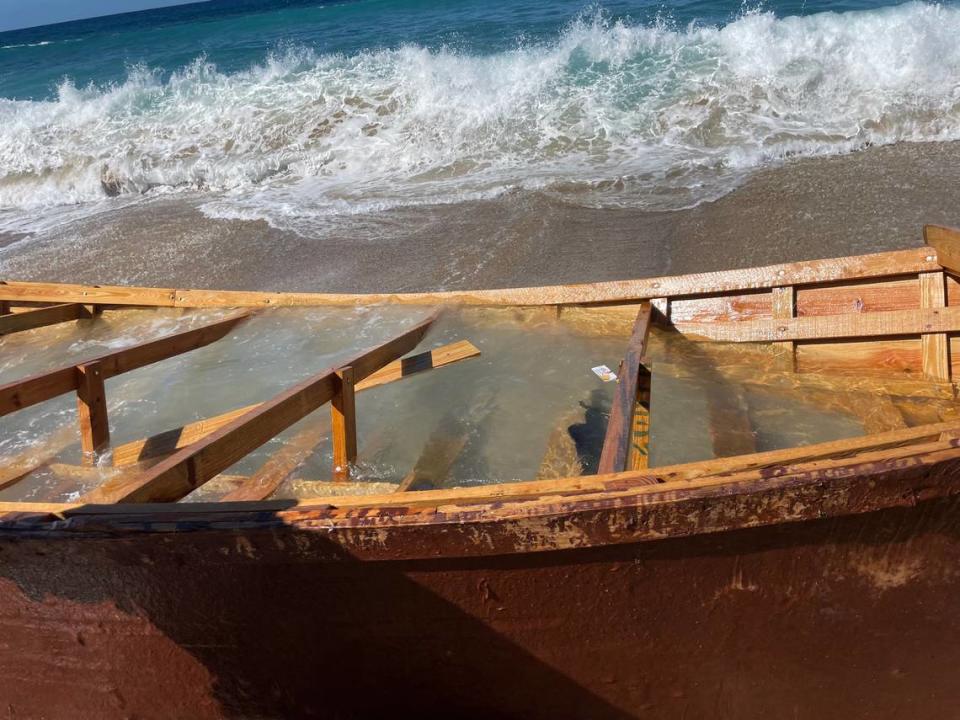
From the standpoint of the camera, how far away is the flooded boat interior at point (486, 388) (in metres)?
3.60

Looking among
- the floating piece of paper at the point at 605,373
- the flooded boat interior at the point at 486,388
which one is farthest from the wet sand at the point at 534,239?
the floating piece of paper at the point at 605,373

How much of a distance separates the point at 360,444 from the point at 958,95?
393 inches

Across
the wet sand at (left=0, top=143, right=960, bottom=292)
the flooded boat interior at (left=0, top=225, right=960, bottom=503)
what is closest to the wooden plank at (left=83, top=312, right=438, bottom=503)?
the flooded boat interior at (left=0, top=225, right=960, bottom=503)

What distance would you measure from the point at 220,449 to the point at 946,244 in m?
3.35

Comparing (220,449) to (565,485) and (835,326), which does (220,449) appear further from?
(835,326)

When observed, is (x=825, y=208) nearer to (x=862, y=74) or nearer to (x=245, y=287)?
(x=862, y=74)

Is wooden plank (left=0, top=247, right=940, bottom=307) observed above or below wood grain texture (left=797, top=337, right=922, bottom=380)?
above

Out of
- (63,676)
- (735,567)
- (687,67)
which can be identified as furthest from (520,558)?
(687,67)

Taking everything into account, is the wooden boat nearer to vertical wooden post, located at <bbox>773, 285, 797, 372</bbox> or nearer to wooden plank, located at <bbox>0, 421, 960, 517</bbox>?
wooden plank, located at <bbox>0, 421, 960, 517</bbox>

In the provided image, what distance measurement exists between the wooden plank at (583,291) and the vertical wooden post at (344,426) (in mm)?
1683

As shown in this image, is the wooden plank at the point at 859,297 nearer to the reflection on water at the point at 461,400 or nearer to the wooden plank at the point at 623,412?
the reflection on water at the point at 461,400

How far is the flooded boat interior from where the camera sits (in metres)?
3.60

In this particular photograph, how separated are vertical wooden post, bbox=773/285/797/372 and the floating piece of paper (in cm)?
93

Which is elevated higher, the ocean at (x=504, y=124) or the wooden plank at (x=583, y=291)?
the ocean at (x=504, y=124)
